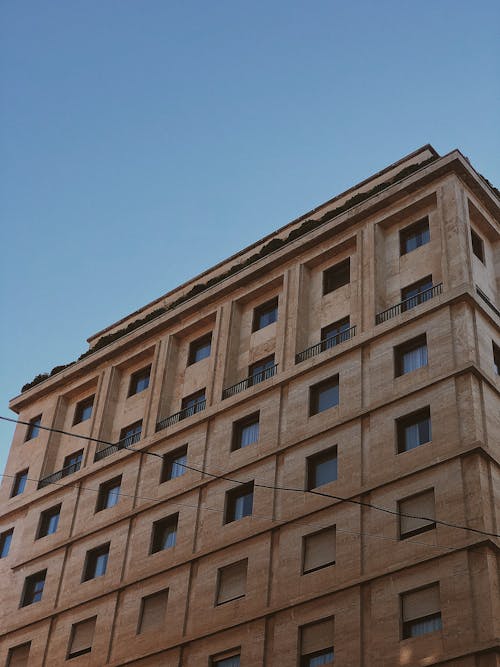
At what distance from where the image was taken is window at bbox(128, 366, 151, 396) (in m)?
44.5

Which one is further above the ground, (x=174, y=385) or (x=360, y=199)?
(x=360, y=199)

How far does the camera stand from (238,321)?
42156 millimetres

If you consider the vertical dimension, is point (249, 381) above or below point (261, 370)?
below

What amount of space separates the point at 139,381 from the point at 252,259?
697 centimetres

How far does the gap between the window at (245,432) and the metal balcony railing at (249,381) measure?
4.91 ft

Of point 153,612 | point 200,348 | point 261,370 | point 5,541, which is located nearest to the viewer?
point 153,612

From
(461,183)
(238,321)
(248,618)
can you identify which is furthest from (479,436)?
(238,321)

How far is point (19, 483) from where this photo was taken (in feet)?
150

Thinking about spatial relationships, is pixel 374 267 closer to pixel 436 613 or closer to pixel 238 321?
pixel 238 321

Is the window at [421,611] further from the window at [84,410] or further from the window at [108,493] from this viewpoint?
the window at [84,410]

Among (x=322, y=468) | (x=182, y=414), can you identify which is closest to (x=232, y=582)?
(x=322, y=468)

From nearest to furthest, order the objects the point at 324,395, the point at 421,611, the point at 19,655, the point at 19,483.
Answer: the point at 421,611 → the point at 324,395 → the point at 19,655 → the point at 19,483

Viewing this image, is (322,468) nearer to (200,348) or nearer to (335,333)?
(335,333)

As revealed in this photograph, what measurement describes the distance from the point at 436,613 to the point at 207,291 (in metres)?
19.0
